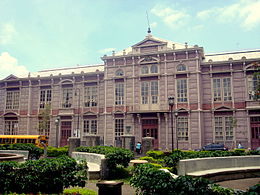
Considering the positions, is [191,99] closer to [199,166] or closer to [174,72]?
[174,72]

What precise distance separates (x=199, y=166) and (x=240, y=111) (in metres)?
18.1

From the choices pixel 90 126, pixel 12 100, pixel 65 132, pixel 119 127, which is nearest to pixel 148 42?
pixel 119 127

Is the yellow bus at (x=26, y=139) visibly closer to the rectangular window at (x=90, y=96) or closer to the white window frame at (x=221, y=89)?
the rectangular window at (x=90, y=96)

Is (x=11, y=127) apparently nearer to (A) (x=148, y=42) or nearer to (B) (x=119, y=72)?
(B) (x=119, y=72)

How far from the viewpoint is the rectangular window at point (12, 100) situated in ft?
126

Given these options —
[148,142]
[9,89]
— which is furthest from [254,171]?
[9,89]

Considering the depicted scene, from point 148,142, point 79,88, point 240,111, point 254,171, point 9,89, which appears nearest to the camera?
Answer: point 254,171

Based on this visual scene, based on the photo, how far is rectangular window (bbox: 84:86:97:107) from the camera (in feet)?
116

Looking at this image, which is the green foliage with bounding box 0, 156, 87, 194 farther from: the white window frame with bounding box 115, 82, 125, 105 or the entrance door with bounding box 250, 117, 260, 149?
the entrance door with bounding box 250, 117, 260, 149

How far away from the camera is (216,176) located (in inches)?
513

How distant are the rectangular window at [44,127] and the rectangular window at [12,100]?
200 inches

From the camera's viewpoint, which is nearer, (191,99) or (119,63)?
(191,99)

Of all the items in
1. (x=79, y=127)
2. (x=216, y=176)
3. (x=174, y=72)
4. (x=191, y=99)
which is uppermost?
(x=174, y=72)

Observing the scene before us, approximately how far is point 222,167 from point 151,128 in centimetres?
1719
